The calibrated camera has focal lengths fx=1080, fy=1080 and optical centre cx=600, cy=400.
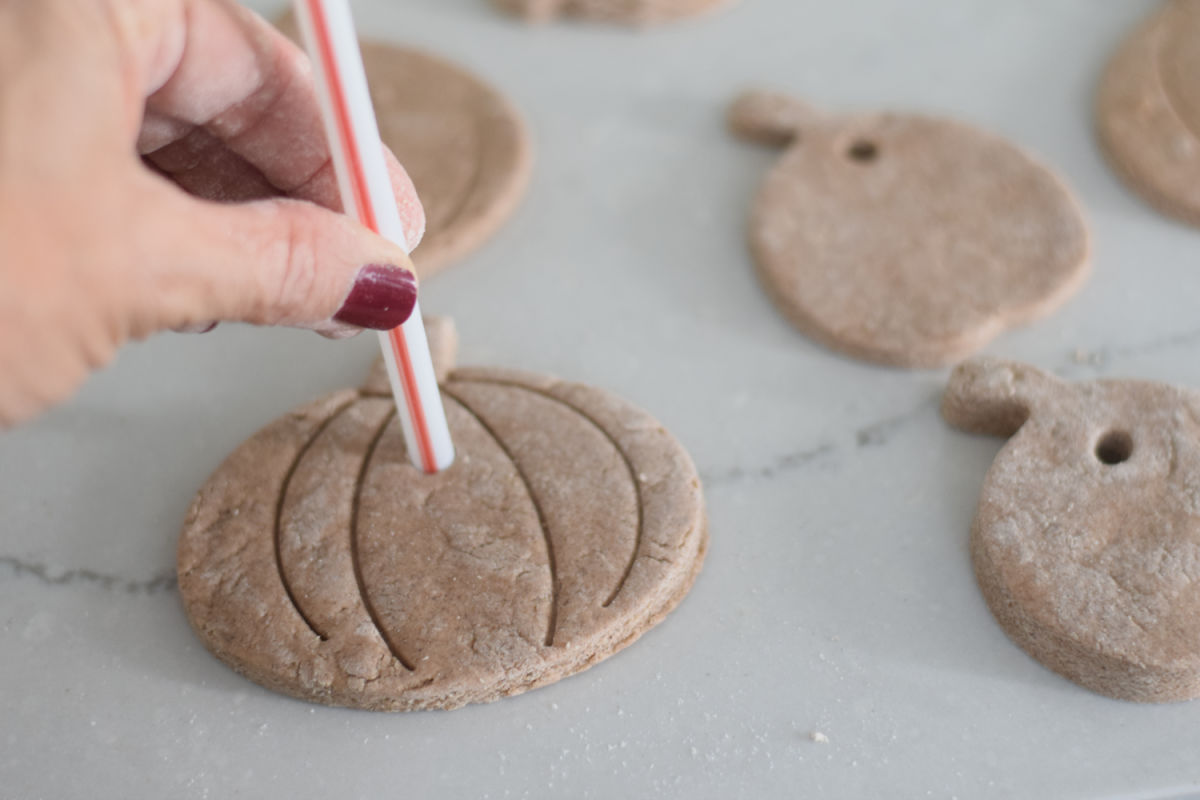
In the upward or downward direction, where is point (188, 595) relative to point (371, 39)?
downward

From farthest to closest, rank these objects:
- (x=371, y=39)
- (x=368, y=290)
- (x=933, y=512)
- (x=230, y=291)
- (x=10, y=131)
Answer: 1. (x=371, y=39)
2. (x=933, y=512)
3. (x=368, y=290)
4. (x=230, y=291)
5. (x=10, y=131)

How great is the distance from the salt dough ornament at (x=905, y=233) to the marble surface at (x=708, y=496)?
5 centimetres

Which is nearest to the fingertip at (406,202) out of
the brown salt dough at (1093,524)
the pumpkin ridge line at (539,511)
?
the pumpkin ridge line at (539,511)

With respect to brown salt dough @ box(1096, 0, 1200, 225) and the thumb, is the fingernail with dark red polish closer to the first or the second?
the thumb

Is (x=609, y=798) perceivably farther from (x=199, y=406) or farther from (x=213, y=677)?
(x=199, y=406)

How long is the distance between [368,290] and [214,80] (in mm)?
260

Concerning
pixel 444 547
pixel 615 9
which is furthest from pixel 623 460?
pixel 615 9

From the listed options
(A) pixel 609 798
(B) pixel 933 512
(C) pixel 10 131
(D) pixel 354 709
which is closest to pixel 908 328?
(B) pixel 933 512

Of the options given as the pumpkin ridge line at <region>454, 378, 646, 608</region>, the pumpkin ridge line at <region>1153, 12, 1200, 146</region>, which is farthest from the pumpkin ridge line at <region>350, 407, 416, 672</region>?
the pumpkin ridge line at <region>1153, 12, 1200, 146</region>

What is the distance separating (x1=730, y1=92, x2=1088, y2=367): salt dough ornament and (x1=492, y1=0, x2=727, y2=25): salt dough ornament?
1.03 feet

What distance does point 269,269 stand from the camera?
0.84m

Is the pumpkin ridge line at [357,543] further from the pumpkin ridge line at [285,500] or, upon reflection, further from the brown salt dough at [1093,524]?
the brown salt dough at [1093,524]

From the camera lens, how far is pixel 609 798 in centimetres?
103

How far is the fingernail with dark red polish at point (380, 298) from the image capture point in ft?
3.06
